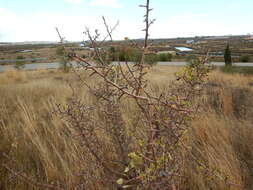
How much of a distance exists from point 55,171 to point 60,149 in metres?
0.41

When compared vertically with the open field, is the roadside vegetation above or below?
below

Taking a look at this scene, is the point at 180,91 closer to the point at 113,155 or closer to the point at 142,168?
the point at 142,168

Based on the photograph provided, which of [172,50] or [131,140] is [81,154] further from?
[172,50]

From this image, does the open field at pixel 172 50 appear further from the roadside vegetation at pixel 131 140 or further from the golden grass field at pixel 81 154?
the golden grass field at pixel 81 154

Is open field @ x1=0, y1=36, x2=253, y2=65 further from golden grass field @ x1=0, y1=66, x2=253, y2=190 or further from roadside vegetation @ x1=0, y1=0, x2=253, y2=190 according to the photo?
golden grass field @ x1=0, y1=66, x2=253, y2=190

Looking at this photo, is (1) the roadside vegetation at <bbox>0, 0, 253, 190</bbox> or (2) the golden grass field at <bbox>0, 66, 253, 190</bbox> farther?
(2) the golden grass field at <bbox>0, 66, 253, 190</bbox>

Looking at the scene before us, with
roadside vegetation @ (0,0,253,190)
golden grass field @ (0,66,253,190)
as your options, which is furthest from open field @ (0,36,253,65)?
golden grass field @ (0,66,253,190)

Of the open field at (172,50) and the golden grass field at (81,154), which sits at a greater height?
the open field at (172,50)

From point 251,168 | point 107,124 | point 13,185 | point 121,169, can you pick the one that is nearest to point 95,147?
point 107,124

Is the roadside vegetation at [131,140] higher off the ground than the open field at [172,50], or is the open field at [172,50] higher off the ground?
the open field at [172,50]

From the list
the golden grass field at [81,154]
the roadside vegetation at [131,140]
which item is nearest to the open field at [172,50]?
the roadside vegetation at [131,140]

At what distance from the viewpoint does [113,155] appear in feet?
5.21

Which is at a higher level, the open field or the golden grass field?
the open field

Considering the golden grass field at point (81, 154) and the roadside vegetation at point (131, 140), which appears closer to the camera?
the roadside vegetation at point (131, 140)
